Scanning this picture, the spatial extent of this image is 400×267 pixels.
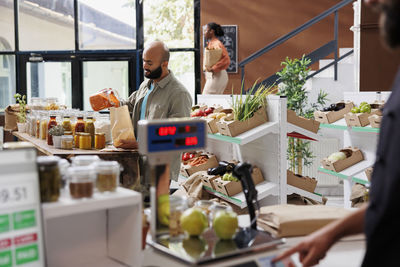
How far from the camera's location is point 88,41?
30.9 feet

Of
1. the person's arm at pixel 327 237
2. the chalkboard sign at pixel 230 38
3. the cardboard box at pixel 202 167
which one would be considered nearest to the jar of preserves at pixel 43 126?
the cardboard box at pixel 202 167

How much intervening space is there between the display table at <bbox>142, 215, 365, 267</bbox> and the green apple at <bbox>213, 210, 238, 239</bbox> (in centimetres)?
12

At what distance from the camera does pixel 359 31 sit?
255 inches

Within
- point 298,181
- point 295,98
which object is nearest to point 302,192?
point 298,181

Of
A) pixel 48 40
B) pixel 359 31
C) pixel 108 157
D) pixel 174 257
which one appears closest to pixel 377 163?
pixel 174 257

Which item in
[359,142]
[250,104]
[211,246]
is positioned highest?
[250,104]

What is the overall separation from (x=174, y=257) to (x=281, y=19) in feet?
26.4

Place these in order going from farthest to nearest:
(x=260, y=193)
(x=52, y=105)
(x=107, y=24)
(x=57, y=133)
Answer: (x=107, y=24)
(x=52, y=105)
(x=57, y=133)
(x=260, y=193)

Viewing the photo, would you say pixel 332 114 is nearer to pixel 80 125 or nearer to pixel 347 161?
pixel 347 161

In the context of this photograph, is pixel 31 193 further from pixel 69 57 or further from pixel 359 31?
pixel 69 57

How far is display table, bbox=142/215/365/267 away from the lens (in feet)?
5.37

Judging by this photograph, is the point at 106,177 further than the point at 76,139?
No

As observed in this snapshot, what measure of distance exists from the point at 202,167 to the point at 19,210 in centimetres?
343

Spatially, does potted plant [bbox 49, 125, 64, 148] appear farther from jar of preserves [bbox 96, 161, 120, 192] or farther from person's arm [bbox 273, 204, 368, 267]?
person's arm [bbox 273, 204, 368, 267]
